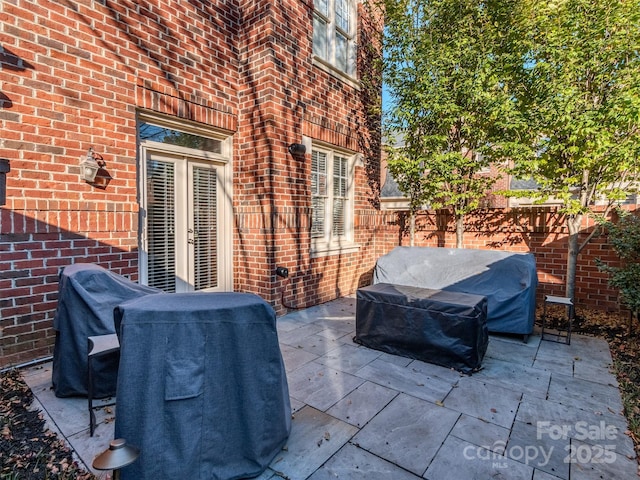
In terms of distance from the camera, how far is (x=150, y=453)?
1.59 metres

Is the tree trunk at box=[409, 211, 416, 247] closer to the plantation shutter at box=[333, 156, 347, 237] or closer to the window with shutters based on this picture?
the window with shutters

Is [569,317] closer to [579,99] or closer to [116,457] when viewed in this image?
[579,99]

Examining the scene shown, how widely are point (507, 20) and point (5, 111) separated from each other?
21.0ft

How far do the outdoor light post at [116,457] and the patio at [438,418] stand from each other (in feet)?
2.67

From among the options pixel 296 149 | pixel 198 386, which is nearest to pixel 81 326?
pixel 198 386

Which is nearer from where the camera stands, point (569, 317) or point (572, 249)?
point (569, 317)

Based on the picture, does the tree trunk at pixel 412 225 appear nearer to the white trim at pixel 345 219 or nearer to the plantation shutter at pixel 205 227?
the white trim at pixel 345 219

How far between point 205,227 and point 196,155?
995 millimetres

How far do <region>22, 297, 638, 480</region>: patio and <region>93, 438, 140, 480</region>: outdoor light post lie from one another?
0.81 m

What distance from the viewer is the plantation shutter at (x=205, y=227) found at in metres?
4.56

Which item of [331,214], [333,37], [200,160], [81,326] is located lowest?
[81,326]

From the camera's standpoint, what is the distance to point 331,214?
19.4 ft

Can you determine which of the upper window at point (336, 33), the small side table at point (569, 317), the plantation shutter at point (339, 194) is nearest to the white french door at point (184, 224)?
the plantation shutter at point (339, 194)

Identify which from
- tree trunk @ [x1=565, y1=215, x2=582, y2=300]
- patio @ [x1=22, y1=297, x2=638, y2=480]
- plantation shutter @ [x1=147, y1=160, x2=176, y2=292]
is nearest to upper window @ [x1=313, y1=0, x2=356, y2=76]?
plantation shutter @ [x1=147, y1=160, x2=176, y2=292]
